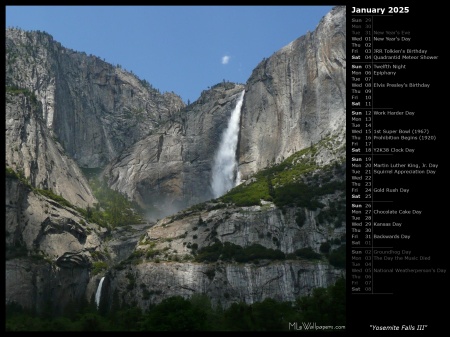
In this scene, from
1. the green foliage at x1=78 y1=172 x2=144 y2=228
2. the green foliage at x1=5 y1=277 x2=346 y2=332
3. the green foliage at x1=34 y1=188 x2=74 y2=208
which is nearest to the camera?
the green foliage at x1=5 y1=277 x2=346 y2=332

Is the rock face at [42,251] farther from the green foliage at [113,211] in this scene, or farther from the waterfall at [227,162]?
the waterfall at [227,162]

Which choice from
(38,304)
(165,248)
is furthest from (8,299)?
(165,248)

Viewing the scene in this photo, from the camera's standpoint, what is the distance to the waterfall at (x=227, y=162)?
189 m

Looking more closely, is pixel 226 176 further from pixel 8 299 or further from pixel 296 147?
pixel 8 299

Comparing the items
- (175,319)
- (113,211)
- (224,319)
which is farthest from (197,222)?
(175,319)

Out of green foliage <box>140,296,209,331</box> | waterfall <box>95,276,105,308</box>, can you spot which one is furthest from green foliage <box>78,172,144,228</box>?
green foliage <box>140,296,209,331</box>

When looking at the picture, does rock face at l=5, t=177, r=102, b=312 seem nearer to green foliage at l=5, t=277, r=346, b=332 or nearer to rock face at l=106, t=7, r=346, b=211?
green foliage at l=5, t=277, r=346, b=332

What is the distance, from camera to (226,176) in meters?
190

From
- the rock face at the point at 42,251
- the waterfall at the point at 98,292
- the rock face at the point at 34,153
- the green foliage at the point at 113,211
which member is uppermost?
the rock face at the point at 34,153

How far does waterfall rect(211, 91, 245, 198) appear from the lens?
18888cm

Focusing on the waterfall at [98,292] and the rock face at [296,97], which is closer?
the waterfall at [98,292]

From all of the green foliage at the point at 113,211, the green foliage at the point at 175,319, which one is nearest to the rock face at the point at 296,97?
the green foliage at the point at 113,211
